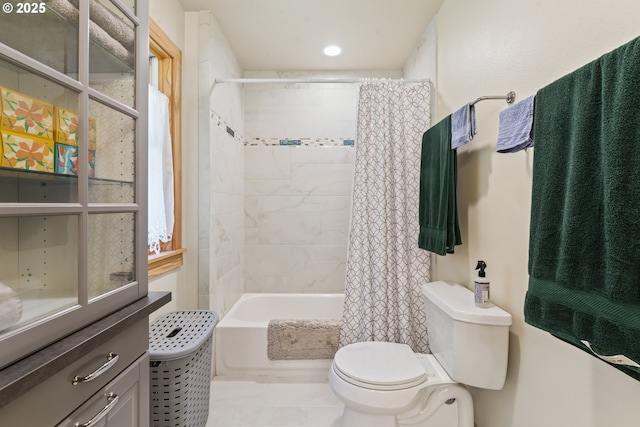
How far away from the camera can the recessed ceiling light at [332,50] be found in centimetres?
246

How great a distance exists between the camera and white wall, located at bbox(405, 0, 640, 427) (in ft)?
2.88

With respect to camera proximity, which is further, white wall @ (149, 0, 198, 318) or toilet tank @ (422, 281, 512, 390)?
white wall @ (149, 0, 198, 318)

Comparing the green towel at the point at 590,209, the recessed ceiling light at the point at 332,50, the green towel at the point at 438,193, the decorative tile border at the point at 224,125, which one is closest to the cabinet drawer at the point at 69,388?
the green towel at the point at 590,209

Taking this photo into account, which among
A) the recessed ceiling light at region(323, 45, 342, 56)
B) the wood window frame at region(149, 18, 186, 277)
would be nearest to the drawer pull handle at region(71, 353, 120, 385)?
the wood window frame at region(149, 18, 186, 277)

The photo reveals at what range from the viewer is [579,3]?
0.94 m

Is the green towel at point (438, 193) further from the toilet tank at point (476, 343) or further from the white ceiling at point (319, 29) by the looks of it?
the white ceiling at point (319, 29)

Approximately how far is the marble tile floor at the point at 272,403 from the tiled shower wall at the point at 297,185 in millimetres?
929

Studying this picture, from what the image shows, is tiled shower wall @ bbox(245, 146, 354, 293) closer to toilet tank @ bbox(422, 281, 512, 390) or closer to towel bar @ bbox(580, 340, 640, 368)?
toilet tank @ bbox(422, 281, 512, 390)

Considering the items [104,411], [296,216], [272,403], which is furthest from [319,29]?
[272,403]

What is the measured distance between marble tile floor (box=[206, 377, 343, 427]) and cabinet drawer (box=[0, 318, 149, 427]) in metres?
1.20

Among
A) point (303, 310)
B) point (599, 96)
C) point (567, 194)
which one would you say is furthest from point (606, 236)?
point (303, 310)

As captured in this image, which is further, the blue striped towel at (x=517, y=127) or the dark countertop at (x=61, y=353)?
the blue striped towel at (x=517, y=127)

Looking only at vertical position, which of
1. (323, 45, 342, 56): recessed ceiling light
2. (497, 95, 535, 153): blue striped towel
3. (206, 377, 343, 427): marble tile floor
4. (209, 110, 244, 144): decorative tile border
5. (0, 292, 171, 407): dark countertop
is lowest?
(206, 377, 343, 427): marble tile floor

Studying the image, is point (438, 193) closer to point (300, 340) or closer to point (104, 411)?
point (300, 340)
